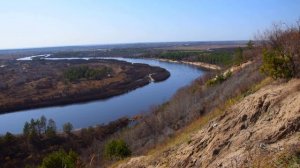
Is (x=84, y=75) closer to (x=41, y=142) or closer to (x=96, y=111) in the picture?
(x=96, y=111)

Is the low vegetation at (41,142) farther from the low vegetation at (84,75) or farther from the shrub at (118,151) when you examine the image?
the low vegetation at (84,75)

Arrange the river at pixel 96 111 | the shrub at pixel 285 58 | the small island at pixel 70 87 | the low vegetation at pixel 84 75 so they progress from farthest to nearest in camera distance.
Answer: the low vegetation at pixel 84 75 → the small island at pixel 70 87 → the river at pixel 96 111 → the shrub at pixel 285 58

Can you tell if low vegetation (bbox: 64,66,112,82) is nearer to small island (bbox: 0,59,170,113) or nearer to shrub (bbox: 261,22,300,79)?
small island (bbox: 0,59,170,113)

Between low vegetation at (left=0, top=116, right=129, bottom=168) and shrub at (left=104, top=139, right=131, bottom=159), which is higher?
shrub at (left=104, top=139, right=131, bottom=159)

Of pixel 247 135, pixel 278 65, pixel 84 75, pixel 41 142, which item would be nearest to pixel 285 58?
pixel 278 65

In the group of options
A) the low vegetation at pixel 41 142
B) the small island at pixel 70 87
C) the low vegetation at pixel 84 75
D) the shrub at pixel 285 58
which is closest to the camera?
the shrub at pixel 285 58

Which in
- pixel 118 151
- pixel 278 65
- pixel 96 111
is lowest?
pixel 96 111

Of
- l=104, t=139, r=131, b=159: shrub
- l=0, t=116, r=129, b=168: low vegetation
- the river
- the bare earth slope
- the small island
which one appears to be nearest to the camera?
the bare earth slope

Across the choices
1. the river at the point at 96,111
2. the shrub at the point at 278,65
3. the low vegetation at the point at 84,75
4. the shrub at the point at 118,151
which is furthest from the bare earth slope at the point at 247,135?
the low vegetation at the point at 84,75

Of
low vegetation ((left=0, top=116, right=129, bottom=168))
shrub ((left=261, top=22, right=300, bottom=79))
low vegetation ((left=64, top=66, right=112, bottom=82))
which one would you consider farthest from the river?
shrub ((left=261, top=22, right=300, bottom=79))
